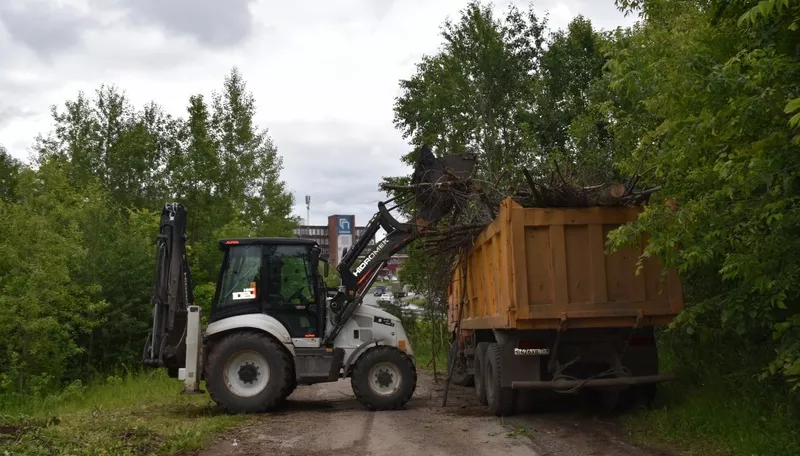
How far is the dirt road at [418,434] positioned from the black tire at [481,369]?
24 centimetres

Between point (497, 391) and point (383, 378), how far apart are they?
2168 millimetres

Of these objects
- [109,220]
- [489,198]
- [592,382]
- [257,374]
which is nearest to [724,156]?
[592,382]

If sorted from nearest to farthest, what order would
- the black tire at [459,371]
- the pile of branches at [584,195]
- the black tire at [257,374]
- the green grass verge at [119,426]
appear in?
the green grass verge at [119,426] → the pile of branches at [584,195] → the black tire at [257,374] → the black tire at [459,371]

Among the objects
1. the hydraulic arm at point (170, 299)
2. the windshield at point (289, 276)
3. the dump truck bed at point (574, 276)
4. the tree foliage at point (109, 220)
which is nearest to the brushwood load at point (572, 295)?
the dump truck bed at point (574, 276)

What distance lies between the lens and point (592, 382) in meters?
9.34

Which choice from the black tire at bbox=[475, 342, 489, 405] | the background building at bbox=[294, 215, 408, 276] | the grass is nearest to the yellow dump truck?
the grass

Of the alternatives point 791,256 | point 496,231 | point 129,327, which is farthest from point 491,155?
point 791,256

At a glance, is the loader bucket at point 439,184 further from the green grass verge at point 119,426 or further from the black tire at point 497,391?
the green grass verge at point 119,426

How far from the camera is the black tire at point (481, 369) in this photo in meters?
11.2

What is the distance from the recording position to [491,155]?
Result: 23.8 metres

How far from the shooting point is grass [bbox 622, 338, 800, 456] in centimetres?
Answer: 735

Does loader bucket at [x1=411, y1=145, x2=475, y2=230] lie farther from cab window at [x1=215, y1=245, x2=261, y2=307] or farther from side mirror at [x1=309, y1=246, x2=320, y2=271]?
cab window at [x1=215, y1=245, x2=261, y2=307]

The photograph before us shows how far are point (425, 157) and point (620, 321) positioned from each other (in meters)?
4.26

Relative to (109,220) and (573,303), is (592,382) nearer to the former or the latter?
(573,303)
